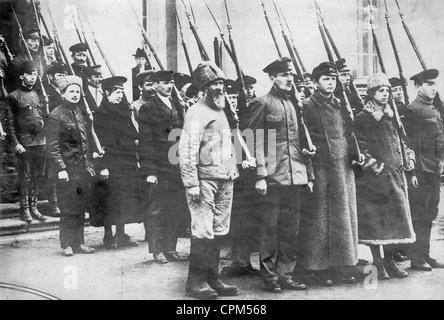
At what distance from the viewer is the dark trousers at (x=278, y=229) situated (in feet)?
12.1

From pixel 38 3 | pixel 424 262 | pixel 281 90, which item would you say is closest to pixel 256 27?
pixel 281 90

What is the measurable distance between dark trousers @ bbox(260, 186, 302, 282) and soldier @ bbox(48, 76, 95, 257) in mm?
1349

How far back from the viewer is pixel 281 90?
3.73 metres

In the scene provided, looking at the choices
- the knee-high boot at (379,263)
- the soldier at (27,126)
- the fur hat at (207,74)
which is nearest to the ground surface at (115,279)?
the knee-high boot at (379,263)

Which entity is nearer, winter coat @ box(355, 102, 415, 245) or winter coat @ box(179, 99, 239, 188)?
winter coat @ box(179, 99, 239, 188)

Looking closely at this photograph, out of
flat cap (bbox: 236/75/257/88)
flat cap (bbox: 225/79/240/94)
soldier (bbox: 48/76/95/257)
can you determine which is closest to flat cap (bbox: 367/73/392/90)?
flat cap (bbox: 236/75/257/88)

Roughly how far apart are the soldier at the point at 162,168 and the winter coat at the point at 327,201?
936 mm

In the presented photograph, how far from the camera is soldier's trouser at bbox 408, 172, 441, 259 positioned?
13.8 feet

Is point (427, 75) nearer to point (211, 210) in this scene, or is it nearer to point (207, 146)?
point (207, 146)

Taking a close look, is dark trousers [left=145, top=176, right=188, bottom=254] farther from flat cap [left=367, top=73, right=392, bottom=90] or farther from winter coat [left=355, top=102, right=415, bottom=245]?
flat cap [left=367, top=73, right=392, bottom=90]

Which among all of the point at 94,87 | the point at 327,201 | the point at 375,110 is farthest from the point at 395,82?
the point at 94,87

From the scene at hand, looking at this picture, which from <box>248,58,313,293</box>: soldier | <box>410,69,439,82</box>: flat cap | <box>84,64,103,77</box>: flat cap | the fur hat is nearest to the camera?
the fur hat
